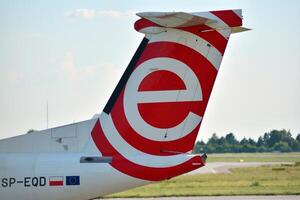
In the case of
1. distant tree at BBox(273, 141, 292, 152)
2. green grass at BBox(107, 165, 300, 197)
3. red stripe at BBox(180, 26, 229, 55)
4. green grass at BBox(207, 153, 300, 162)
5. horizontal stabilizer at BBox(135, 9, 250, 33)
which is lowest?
green grass at BBox(107, 165, 300, 197)

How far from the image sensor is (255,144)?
337 ft

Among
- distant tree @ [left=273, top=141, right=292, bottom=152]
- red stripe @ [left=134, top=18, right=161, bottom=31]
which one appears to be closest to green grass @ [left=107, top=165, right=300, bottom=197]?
red stripe @ [left=134, top=18, right=161, bottom=31]

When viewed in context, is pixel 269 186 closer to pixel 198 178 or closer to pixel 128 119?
pixel 198 178

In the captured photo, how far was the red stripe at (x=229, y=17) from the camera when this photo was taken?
11.2 meters

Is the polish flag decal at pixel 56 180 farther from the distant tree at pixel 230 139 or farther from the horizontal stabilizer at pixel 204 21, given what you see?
the distant tree at pixel 230 139

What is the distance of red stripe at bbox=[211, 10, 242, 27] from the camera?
11188 millimetres

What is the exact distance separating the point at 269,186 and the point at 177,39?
822 inches

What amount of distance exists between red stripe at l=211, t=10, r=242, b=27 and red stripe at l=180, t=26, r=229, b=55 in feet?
0.79

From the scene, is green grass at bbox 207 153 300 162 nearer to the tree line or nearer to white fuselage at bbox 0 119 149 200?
the tree line

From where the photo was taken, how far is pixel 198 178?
122 feet

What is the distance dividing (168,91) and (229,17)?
1493mm

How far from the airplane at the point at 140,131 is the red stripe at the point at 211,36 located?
16 mm

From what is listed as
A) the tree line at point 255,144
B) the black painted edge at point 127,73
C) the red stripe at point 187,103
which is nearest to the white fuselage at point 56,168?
the black painted edge at point 127,73

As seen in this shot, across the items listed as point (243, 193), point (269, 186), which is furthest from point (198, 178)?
point (243, 193)
